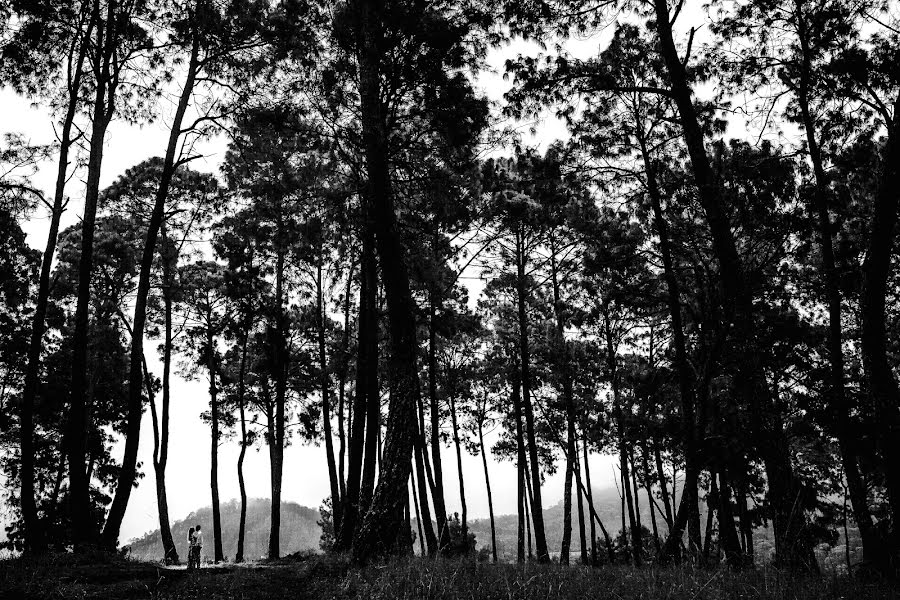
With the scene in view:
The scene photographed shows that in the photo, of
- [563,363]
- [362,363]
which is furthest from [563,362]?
[362,363]

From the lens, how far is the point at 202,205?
61.4 ft

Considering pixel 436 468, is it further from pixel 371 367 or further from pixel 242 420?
pixel 242 420

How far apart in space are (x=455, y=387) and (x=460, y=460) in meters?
6.14

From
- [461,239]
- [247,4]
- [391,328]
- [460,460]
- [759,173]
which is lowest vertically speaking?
[460,460]

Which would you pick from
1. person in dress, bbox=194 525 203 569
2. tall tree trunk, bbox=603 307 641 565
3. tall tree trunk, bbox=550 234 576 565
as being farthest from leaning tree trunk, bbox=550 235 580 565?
person in dress, bbox=194 525 203 569

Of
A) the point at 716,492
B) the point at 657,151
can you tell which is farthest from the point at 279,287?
the point at 716,492

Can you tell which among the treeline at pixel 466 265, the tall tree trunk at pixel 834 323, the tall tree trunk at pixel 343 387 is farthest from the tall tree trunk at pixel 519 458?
the tall tree trunk at pixel 834 323

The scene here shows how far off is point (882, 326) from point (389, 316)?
239 inches

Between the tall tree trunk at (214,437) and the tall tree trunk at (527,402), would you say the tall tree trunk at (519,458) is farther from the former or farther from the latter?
the tall tree trunk at (214,437)

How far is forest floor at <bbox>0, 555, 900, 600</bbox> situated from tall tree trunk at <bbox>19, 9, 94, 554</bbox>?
13.2 ft

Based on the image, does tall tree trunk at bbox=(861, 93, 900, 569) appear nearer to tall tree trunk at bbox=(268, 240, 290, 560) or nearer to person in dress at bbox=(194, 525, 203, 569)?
person in dress at bbox=(194, 525, 203, 569)

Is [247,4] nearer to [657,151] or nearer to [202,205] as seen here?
[202,205]

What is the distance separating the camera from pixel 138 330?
13.2 metres

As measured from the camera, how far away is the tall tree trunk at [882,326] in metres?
5.43
